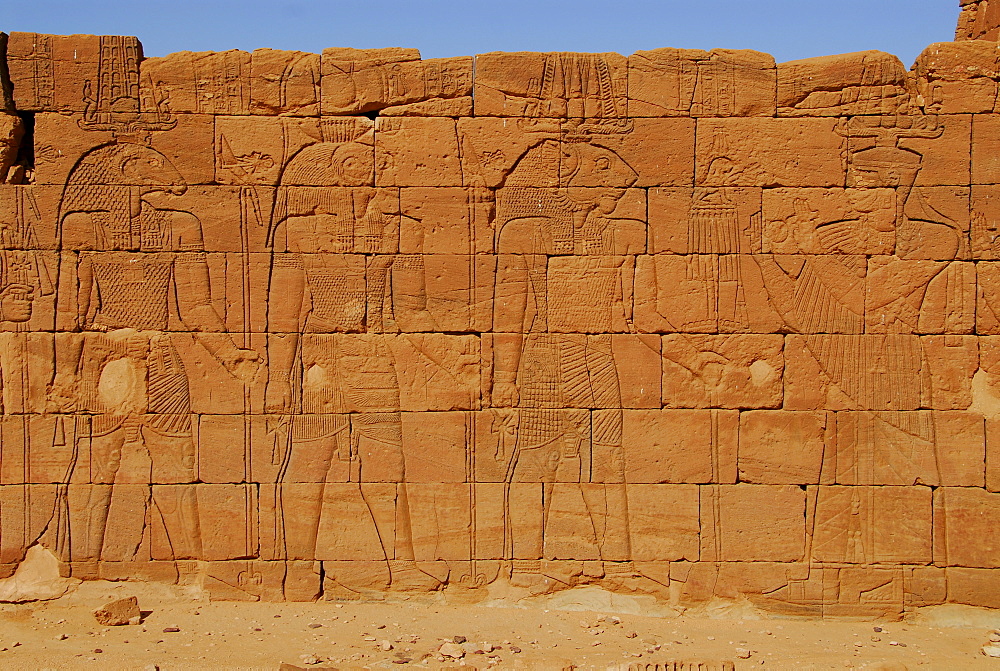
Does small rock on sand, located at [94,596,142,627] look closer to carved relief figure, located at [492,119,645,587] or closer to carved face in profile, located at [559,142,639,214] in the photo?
carved relief figure, located at [492,119,645,587]

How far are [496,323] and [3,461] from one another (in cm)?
360

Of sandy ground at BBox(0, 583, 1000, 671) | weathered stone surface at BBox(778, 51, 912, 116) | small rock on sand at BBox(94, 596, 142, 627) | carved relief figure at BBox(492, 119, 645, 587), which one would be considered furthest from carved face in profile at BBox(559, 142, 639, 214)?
small rock on sand at BBox(94, 596, 142, 627)

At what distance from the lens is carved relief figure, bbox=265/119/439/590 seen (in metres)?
5.88

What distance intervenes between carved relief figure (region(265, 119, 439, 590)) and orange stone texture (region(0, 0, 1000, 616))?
0.02 meters

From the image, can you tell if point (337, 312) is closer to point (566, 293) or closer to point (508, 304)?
point (508, 304)

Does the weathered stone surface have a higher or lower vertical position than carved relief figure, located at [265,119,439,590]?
higher

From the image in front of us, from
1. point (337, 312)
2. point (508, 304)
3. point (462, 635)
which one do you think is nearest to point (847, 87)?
point (508, 304)

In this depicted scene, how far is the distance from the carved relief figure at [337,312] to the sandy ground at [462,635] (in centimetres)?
101

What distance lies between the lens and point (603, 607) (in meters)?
5.88

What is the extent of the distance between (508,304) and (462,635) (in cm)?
224

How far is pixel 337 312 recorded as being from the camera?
5875mm

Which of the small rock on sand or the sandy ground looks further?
the small rock on sand

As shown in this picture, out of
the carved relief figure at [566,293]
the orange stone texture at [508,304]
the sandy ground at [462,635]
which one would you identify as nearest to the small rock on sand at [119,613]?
the sandy ground at [462,635]

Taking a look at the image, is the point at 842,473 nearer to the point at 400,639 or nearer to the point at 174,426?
the point at 400,639
